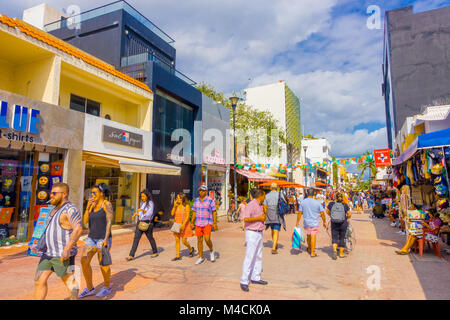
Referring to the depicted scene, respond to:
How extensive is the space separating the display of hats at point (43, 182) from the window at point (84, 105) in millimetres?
3705

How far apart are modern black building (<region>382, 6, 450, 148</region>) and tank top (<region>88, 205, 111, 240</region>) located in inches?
1283

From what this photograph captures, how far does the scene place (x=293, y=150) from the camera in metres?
42.3

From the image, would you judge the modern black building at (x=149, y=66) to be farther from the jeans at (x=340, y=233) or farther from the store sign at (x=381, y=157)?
the store sign at (x=381, y=157)

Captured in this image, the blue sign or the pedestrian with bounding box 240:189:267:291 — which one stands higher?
the blue sign

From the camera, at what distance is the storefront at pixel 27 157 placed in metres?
8.01

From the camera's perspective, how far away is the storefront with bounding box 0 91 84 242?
26.3 feet

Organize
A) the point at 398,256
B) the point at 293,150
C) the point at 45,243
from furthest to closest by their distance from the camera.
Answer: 1. the point at 293,150
2. the point at 398,256
3. the point at 45,243

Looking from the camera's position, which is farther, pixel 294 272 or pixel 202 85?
pixel 202 85

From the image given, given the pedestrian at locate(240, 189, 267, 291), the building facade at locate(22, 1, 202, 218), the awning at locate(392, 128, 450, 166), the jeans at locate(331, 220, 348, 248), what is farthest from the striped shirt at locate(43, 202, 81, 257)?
the building facade at locate(22, 1, 202, 218)

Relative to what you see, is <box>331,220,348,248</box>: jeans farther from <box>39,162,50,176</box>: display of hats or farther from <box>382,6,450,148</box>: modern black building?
<box>382,6,450,148</box>: modern black building

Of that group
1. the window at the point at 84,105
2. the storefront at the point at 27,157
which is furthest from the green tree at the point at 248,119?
the storefront at the point at 27,157

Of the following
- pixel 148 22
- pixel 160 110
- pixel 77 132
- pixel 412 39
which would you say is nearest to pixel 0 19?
pixel 77 132
